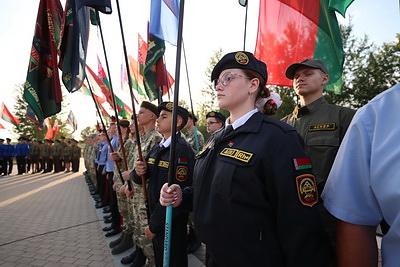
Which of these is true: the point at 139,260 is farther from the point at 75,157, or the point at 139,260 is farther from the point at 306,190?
the point at 75,157

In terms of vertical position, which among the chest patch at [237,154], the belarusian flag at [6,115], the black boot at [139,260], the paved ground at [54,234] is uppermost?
the belarusian flag at [6,115]

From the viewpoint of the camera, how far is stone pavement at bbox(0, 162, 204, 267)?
389 centimetres

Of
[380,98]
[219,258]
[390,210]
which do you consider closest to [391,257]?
[390,210]

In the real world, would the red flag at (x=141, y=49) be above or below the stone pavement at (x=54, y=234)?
above

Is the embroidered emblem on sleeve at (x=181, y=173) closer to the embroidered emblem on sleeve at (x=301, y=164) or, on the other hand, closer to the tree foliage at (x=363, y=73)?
the embroidered emblem on sleeve at (x=301, y=164)

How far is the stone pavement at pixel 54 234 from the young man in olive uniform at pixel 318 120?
2431mm

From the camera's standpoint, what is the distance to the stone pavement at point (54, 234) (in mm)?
3891

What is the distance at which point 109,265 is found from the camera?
3.66 meters

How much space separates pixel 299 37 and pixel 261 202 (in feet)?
8.68

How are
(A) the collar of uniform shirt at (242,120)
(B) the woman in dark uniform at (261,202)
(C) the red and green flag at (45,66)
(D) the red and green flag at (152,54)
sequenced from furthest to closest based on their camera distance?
(D) the red and green flag at (152,54) → (C) the red and green flag at (45,66) → (A) the collar of uniform shirt at (242,120) → (B) the woman in dark uniform at (261,202)

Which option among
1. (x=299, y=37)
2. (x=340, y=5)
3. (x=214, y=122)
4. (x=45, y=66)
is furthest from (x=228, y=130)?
(x=214, y=122)

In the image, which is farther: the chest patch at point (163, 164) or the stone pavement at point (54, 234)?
the stone pavement at point (54, 234)

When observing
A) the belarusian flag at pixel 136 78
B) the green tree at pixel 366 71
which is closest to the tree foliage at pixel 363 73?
the green tree at pixel 366 71

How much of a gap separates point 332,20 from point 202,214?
2.89m
